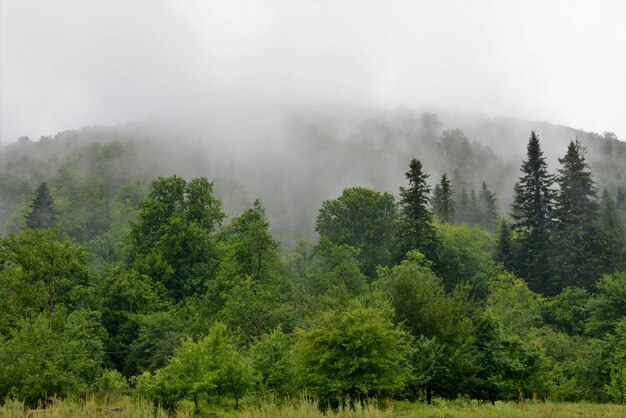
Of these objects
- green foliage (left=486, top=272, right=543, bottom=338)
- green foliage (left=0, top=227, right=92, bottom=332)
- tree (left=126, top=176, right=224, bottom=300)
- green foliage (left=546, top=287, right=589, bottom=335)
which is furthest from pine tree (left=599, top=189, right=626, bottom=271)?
green foliage (left=0, top=227, right=92, bottom=332)

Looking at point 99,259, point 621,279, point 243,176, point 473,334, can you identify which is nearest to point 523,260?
point 621,279

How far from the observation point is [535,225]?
169 ft

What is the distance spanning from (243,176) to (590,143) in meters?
101

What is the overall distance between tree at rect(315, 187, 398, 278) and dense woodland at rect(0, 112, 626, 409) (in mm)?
201

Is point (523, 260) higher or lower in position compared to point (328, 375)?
higher

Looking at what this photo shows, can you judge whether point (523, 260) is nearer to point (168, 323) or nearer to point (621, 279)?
point (621, 279)

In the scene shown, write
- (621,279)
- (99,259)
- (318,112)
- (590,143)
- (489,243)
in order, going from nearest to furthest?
(621,279)
(489,243)
(99,259)
(590,143)
(318,112)

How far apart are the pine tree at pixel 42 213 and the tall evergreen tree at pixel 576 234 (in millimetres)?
70576

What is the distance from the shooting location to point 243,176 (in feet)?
445

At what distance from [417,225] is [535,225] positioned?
14.1 meters

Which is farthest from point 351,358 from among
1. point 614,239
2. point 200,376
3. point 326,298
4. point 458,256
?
point 614,239

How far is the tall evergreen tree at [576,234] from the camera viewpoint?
45812 millimetres

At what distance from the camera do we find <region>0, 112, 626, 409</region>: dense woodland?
66.9 feet

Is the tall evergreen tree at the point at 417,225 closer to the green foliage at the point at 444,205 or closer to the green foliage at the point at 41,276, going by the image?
the green foliage at the point at 444,205
